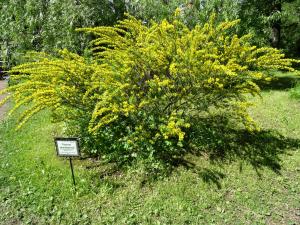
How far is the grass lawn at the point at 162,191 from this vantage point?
3.30 meters

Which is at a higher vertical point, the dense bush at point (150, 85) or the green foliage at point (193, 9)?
the green foliage at point (193, 9)

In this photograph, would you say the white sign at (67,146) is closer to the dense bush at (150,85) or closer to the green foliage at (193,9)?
the dense bush at (150,85)

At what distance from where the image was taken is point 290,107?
246 inches

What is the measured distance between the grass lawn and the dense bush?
1.34 feet

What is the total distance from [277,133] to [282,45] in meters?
7.51

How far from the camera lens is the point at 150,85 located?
3.93 m

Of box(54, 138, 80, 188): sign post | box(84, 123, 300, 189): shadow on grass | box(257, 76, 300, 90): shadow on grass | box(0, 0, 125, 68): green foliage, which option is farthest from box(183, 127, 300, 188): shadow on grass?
box(0, 0, 125, 68): green foliage

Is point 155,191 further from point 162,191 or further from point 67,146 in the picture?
point 67,146

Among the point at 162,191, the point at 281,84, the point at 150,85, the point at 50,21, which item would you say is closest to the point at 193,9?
the point at 281,84

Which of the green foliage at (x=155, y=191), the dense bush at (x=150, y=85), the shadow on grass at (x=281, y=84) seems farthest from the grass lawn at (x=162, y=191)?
the shadow on grass at (x=281, y=84)

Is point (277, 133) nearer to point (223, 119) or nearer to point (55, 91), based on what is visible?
point (223, 119)

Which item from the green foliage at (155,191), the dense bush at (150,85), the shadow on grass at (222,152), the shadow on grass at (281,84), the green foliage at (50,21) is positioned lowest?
the green foliage at (155,191)

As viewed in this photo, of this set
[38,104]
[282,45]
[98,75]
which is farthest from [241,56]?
[282,45]

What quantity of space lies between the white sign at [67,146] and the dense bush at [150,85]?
438mm
